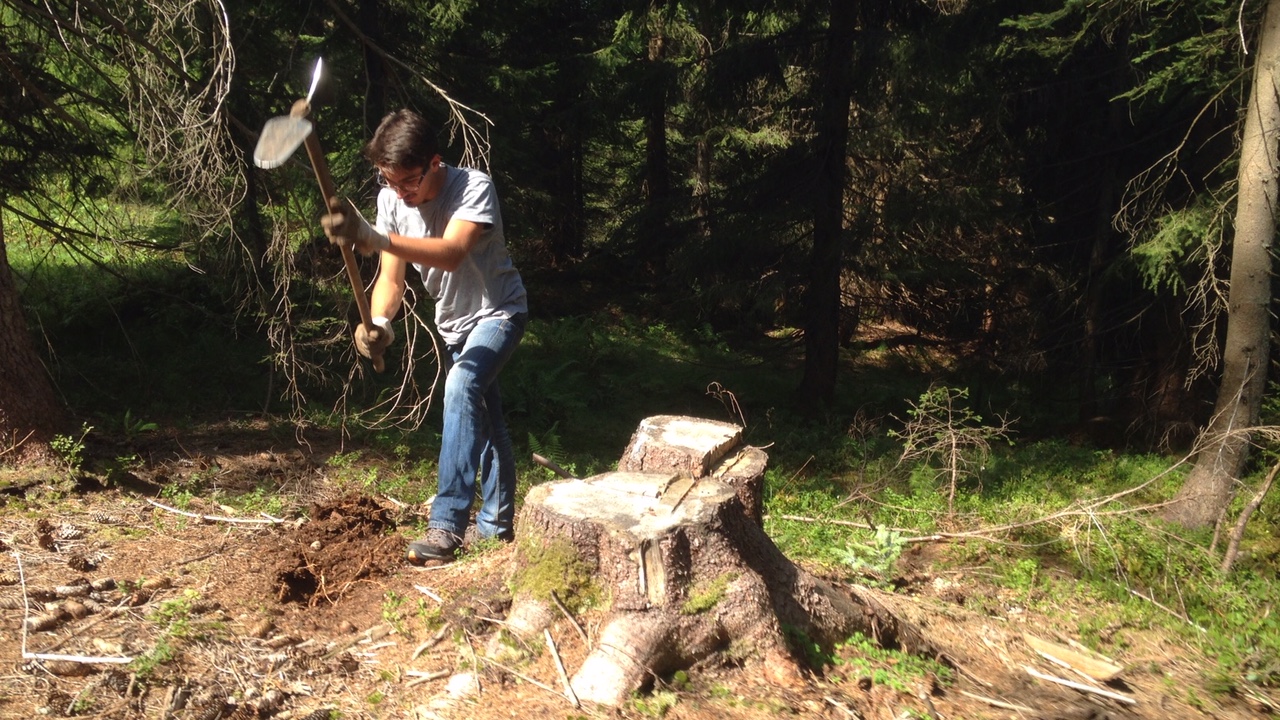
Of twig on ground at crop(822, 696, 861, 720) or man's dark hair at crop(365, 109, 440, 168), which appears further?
man's dark hair at crop(365, 109, 440, 168)

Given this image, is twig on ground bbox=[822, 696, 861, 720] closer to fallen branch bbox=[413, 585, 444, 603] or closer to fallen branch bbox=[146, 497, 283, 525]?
fallen branch bbox=[413, 585, 444, 603]

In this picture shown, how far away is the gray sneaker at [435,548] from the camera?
4.63 meters

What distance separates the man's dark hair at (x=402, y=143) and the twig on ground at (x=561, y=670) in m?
2.10

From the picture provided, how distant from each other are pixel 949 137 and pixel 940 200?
9.86ft

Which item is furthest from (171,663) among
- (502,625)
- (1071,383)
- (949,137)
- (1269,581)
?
(949,137)

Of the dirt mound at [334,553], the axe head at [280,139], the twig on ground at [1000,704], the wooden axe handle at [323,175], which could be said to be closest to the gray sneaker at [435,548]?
the dirt mound at [334,553]

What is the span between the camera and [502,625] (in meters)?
3.63

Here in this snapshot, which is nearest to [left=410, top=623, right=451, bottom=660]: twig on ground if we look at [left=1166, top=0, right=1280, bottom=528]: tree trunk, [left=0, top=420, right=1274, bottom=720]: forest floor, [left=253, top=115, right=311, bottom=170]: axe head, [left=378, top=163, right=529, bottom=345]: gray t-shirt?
[left=0, top=420, right=1274, bottom=720]: forest floor

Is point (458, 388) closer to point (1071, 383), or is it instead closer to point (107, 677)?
point (107, 677)

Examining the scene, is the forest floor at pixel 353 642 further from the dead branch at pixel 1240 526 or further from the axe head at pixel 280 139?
the axe head at pixel 280 139

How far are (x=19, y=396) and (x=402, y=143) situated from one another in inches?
139

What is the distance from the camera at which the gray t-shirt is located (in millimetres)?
4312

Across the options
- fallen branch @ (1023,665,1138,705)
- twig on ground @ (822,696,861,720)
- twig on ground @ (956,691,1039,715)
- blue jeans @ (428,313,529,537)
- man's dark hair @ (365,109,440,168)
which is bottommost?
fallen branch @ (1023,665,1138,705)

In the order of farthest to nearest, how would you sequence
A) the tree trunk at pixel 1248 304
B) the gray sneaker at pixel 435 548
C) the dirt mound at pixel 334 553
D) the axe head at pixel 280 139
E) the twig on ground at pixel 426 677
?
the tree trunk at pixel 1248 304 → the gray sneaker at pixel 435 548 → the dirt mound at pixel 334 553 → the axe head at pixel 280 139 → the twig on ground at pixel 426 677
